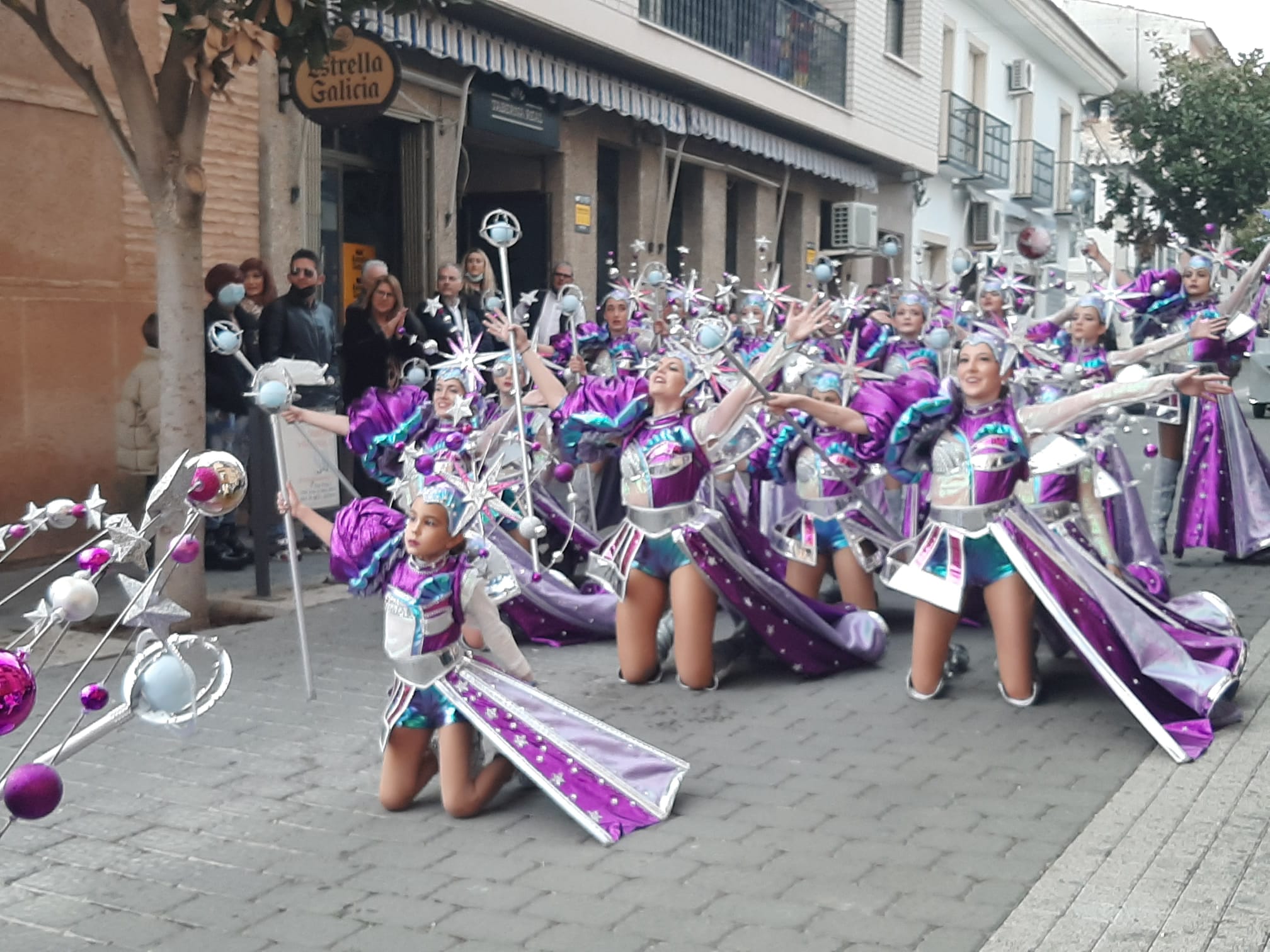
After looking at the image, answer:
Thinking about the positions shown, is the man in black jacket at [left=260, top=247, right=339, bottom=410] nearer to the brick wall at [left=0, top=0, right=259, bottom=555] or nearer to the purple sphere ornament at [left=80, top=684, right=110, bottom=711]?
the brick wall at [left=0, top=0, right=259, bottom=555]

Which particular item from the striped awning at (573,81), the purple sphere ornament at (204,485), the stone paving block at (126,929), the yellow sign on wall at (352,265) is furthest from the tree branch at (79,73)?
the yellow sign on wall at (352,265)

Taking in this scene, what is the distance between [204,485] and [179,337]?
4.56 meters

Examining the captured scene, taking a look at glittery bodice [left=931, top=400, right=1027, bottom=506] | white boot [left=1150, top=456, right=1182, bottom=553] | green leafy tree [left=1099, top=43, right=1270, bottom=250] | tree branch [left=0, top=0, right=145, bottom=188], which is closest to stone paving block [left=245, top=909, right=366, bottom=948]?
glittery bodice [left=931, top=400, right=1027, bottom=506]

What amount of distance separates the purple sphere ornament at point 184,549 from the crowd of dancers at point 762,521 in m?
1.74

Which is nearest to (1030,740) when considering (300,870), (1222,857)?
(1222,857)

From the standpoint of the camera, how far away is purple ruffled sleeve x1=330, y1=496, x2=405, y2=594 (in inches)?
188

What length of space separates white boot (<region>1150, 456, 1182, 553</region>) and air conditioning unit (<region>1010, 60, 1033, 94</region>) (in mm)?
20273

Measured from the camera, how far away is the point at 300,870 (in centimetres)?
423

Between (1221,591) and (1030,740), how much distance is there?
137 inches

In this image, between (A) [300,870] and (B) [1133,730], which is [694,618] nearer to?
(B) [1133,730]

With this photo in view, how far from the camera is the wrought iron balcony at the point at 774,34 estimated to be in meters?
16.0

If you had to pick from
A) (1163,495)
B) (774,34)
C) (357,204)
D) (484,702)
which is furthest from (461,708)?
(774,34)

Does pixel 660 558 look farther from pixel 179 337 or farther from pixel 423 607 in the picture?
pixel 179 337

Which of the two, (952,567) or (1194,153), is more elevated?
(1194,153)
